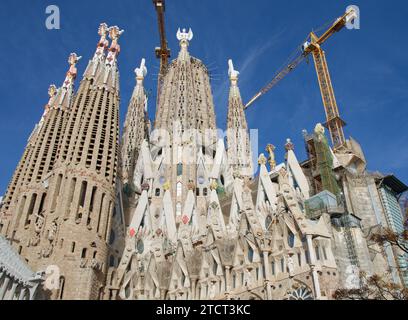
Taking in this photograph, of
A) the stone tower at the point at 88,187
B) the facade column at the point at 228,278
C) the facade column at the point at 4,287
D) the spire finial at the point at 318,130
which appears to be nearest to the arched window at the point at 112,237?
the stone tower at the point at 88,187

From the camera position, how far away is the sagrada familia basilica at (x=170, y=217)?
20.9 metres

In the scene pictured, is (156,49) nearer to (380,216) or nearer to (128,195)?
(128,195)

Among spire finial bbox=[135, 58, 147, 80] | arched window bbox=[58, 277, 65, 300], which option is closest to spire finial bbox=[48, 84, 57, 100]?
spire finial bbox=[135, 58, 147, 80]

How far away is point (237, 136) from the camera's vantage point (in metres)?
46.3

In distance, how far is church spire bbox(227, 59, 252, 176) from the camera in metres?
43.2

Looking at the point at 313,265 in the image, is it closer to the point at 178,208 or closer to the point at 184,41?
the point at 178,208

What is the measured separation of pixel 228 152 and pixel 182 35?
18085mm

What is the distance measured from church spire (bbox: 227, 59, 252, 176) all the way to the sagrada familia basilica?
1.23 m

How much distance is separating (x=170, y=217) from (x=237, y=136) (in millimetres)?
16469

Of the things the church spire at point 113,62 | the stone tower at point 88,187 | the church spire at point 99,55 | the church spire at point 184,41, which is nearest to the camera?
the stone tower at point 88,187

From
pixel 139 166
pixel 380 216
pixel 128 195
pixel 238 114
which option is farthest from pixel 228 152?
pixel 380 216

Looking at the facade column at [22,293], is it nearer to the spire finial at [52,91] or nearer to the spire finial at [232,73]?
the spire finial at [52,91]

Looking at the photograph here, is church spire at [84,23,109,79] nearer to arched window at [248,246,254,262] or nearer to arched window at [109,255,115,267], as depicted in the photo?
arched window at [109,255,115,267]

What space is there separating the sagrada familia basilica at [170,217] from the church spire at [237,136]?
1229mm
